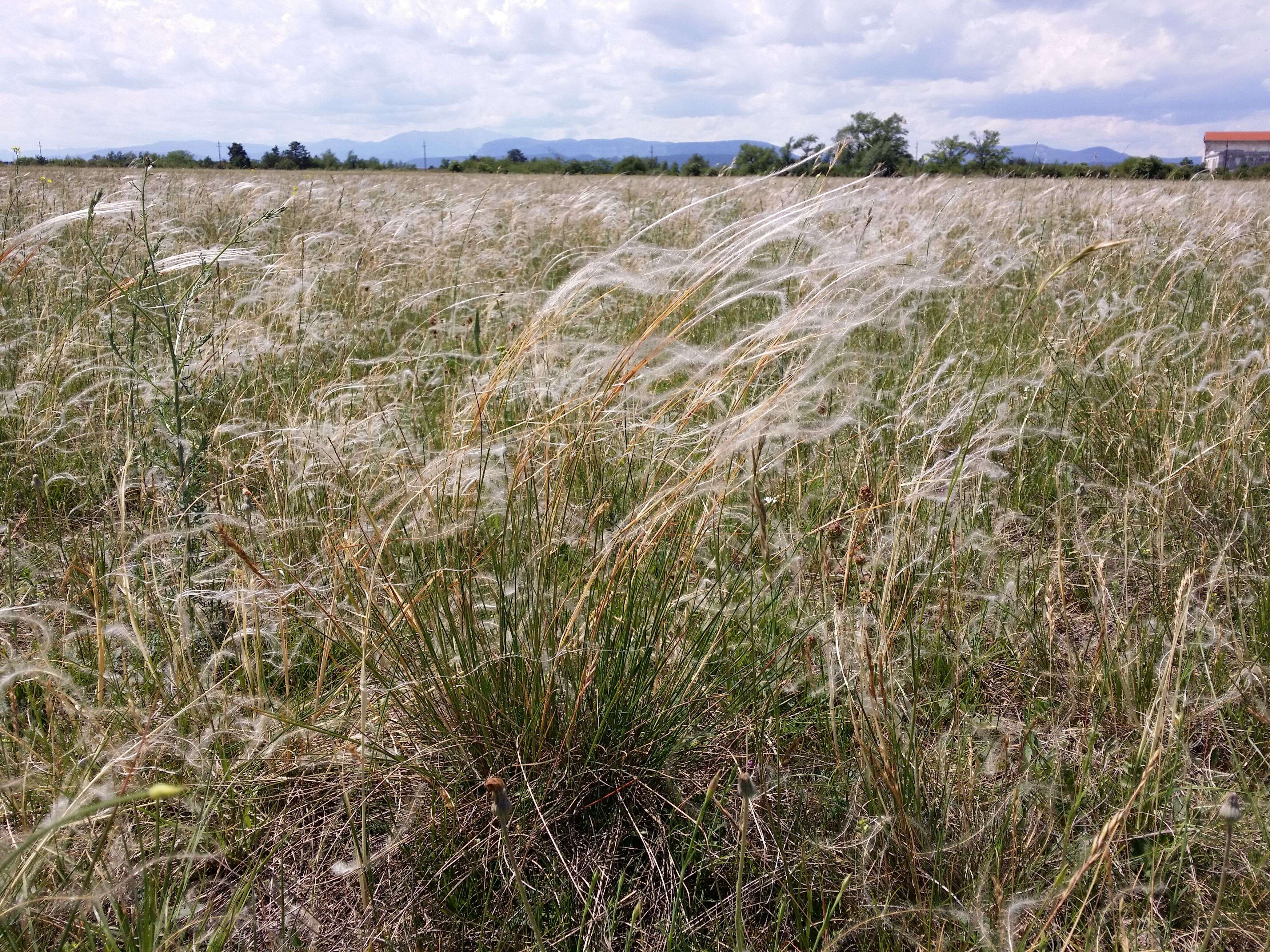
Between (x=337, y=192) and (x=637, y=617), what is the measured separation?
942 cm

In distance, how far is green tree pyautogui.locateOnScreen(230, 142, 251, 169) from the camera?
22734 millimetres

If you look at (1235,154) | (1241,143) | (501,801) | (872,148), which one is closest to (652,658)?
(501,801)

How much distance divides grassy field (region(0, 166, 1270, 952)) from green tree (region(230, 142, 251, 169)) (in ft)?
78.8

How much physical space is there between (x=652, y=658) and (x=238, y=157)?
87.2 ft

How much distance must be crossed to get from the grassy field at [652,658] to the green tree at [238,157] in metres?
24.0

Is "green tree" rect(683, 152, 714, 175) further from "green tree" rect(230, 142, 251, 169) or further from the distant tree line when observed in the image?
"green tree" rect(230, 142, 251, 169)

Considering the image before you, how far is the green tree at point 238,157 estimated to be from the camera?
895 inches

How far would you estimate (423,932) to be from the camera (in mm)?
1191

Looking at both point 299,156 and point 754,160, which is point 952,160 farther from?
point 299,156

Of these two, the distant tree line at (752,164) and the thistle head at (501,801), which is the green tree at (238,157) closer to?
the distant tree line at (752,164)

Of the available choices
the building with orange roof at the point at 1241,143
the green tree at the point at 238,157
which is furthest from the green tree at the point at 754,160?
the building with orange roof at the point at 1241,143

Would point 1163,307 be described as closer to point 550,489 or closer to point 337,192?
point 550,489

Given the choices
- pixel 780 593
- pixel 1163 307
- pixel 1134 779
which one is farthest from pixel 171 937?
pixel 1163 307

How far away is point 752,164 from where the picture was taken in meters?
24.8
